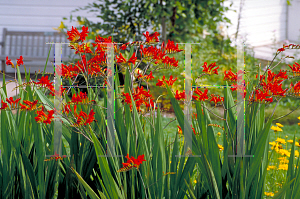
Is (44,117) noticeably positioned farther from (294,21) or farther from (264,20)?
(294,21)

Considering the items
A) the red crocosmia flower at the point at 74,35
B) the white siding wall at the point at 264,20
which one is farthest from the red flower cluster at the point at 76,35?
the white siding wall at the point at 264,20

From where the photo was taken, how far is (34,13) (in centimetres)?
607

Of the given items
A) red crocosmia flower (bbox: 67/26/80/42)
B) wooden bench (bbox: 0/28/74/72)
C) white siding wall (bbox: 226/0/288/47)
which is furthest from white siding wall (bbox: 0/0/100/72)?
red crocosmia flower (bbox: 67/26/80/42)

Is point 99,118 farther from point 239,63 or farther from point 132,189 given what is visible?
point 239,63

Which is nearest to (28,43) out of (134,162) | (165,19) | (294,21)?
(165,19)

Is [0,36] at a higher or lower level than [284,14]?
lower

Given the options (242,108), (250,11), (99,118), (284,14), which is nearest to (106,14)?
(99,118)

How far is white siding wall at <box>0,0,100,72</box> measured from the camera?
602 cm

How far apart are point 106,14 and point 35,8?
3.07m

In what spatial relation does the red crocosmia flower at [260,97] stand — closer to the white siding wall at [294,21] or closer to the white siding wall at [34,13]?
the white siding wall at [34,13]

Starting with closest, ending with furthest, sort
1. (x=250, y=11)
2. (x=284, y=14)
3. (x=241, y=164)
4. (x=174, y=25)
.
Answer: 1. (x=241, y=164)
2. (x=174, y=25)
3. (x=250, y=11)
4. (x=284, y=14)

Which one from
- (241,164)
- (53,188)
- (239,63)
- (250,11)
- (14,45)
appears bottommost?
(53,188)

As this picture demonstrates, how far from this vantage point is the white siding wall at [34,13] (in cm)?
602

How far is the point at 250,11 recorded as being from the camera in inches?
251
